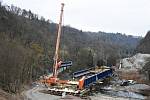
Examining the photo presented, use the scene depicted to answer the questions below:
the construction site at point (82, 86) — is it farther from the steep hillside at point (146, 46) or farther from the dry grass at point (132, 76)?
the steep hillside at point (146, 46)

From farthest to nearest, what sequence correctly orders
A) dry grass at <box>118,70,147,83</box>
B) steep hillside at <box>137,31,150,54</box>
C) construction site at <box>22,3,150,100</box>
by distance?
steep hillside at <box>137,31,150,54</box> < dry grass at <box>118,70,147,83</box> < construction site at <box>22,3,150,100</box>

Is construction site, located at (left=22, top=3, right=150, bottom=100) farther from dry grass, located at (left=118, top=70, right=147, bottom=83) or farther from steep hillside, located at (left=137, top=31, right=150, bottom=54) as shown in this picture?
steep hillside, located at (left=137, top=31, right=150, bottom=54)

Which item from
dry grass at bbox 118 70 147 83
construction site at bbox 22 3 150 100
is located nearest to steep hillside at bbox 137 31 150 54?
dry grass at bbox 118 70 147 83

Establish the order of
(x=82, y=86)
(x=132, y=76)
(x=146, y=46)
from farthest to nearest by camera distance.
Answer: (x=146, y=46) → (x=132, y=76) → (x=82, y=86)

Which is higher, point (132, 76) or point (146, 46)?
point (146, 46)

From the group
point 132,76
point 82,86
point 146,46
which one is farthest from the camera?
point 146,46

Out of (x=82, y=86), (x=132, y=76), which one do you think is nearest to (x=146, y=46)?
(x=132, y=76)

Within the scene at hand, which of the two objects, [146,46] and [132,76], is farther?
[146,46]

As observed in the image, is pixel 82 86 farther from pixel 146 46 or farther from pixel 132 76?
pixel 146 46

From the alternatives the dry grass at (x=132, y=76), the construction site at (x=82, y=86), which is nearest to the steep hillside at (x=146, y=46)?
the dry grass at (x=132, y=76)

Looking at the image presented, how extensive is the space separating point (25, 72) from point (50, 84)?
5.19 meters

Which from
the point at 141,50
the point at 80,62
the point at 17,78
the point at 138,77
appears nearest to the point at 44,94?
the point at 17,78

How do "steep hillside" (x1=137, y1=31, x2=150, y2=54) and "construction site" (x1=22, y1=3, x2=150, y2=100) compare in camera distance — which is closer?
"construction site" (x1=22, y1=3, x2=150, y2=100)

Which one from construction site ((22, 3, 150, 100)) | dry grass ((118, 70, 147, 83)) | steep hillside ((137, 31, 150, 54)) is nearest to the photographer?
construction site ((22, 3, 150, 100))
